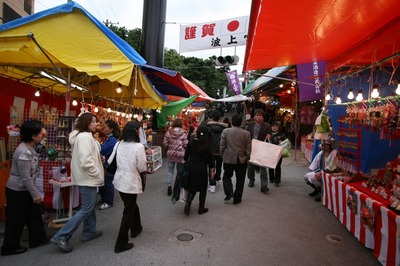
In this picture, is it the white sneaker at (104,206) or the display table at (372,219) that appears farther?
the white sneaker at (104,206)

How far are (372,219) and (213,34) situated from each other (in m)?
11.8

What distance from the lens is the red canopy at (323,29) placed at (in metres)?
3.47

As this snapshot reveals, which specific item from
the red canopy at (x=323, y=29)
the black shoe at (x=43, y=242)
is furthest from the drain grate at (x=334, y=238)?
the black shoe at (x=43, y=242)

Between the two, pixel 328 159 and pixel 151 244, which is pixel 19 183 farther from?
pixel 328 159

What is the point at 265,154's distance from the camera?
723 cm

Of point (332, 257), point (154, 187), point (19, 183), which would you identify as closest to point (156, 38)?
point (154, 187)

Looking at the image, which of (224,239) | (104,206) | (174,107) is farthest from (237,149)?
(174,107)

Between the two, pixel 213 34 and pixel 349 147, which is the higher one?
pixel 213 34

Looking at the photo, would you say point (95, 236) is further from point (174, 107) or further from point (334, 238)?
point (174, 107)

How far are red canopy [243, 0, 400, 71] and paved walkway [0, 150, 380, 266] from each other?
3.33 metres

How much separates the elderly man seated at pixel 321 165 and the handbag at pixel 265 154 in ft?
3.03

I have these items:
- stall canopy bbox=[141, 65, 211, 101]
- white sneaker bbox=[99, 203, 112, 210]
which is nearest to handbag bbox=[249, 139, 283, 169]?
stall canopy bbox=[141, 65, 211, 101]

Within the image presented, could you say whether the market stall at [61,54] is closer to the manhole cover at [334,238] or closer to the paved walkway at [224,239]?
the paved walkway at [224,239]

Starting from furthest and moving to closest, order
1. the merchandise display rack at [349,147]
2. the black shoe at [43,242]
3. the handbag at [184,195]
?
the merchandise display rack at [349,147] → the handbag at [184,195] → the black shoe at [43,242]
